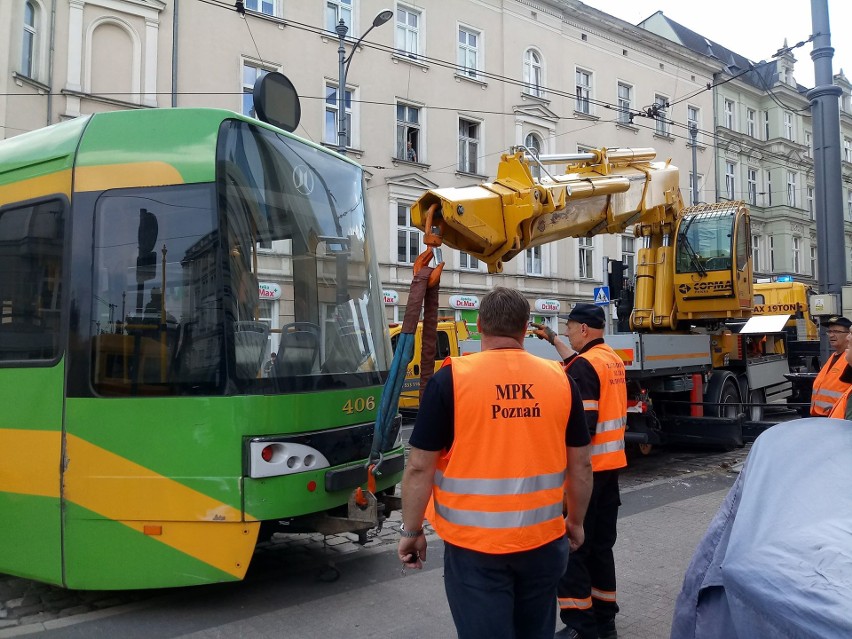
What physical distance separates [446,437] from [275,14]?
827 inches

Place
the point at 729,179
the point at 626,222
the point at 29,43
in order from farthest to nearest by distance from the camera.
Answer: the point at 729,179
the point at 29,43
the point at 626,222

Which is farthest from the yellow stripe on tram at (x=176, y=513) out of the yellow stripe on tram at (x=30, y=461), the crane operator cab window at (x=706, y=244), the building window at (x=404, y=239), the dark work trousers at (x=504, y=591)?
the building window at (x=404, y=239)

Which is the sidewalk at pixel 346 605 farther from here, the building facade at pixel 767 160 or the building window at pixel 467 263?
the building facade at pixel 767 160

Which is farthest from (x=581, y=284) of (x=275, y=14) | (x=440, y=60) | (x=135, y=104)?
(x=135, y=104)

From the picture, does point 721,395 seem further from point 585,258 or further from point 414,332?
point 585,258

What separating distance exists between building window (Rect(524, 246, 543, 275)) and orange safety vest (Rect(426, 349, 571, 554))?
24.9m

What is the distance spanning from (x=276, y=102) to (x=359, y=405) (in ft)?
7.94

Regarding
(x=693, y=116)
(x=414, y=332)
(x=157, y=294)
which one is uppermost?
(x=693, y=116)

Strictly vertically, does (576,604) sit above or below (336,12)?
below

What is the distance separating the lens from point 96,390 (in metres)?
4.43

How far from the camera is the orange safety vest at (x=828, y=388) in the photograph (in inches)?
257

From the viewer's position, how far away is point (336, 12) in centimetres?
2253

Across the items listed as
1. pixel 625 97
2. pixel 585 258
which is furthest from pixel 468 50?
pixel 585 258

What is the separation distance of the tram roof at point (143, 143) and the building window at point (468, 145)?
2136cm
